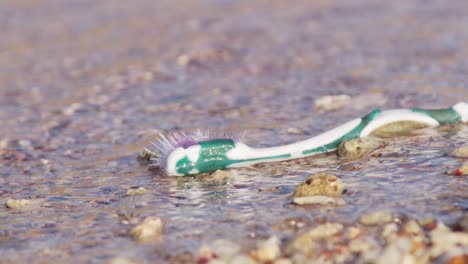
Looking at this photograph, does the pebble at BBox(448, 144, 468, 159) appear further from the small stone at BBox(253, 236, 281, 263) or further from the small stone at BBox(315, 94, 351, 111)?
the small stone at BBox(315, 94, 351, 111)

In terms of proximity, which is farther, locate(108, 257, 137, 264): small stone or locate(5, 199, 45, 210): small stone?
locate(5, 199, 45, 210): small stone

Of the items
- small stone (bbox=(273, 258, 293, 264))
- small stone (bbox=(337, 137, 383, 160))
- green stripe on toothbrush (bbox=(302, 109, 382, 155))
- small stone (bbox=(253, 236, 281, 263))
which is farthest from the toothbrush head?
small stone (bbox=(273, 258, 293, 264))

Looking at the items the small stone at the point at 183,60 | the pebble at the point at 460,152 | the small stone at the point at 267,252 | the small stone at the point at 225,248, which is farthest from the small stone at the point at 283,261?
the small stone at the point at 183,60

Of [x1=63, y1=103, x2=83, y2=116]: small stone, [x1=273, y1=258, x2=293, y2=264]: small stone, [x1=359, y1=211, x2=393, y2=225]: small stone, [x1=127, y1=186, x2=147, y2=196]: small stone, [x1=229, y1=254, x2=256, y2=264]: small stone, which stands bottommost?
[x1=273, y1=258, x2=293, y2=264]: small stone

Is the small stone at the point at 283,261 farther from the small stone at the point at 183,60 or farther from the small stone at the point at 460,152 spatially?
the small stone at the point at 183,60

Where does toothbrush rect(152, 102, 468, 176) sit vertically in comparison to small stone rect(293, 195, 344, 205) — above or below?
above

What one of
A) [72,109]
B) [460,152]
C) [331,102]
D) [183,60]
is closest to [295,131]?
[331,102]

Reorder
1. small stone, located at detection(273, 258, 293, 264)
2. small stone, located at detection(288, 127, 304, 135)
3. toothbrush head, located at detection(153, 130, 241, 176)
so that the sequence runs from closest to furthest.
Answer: small stone, located at detection(273, 258, 293, 264), toothbrush head, located at detection(153, 130, 241, 176), small stone, located at detection(288, 127, 304, 135)
